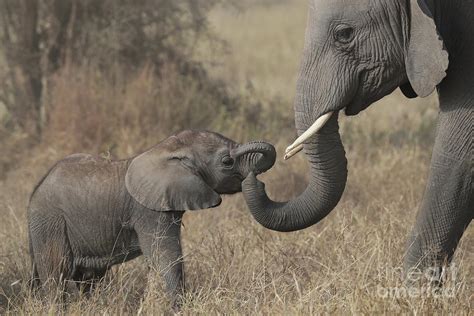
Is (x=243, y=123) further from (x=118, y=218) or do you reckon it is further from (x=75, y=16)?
(x=118, y=218)

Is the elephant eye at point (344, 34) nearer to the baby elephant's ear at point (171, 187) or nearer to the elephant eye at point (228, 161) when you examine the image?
the elephant eye at point (228, 161)

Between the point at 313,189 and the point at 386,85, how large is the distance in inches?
21.9

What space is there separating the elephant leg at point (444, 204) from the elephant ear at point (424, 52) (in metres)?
0.21

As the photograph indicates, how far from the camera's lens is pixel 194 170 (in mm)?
5836

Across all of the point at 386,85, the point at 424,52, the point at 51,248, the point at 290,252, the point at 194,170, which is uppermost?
the point at 424,52

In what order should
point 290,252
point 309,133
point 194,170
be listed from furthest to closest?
point 290,252 < point 194,170 < point 309,133

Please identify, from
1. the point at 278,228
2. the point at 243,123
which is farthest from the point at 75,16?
the point at 278,228

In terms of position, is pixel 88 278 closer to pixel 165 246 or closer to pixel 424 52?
pixel 165 246

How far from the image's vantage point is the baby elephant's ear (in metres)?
5.78

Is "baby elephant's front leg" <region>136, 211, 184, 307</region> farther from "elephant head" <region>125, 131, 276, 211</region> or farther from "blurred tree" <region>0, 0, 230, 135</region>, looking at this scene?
"blurred tree" <region>0, 0, 230, 135</region>

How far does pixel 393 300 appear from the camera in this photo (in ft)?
16.4

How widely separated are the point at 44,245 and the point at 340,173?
1.51m

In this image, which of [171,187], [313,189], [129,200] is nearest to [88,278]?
[129,200]

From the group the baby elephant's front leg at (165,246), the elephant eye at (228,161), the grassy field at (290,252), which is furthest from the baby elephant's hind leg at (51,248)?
the elephant eye at (228,161)
